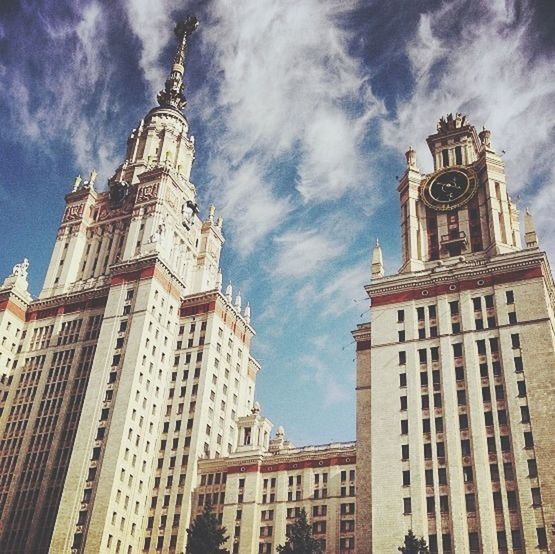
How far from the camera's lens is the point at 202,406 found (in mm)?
107938

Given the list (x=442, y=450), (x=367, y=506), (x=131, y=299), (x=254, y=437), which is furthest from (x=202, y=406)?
(x=442, y=450)

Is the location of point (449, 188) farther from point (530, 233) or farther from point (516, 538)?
point (516, 538)

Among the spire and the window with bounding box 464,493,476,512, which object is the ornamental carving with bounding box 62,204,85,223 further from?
the window with bounding box 464,493,476,512

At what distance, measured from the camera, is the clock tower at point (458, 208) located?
313ft

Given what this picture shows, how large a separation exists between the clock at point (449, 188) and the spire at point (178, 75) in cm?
6845

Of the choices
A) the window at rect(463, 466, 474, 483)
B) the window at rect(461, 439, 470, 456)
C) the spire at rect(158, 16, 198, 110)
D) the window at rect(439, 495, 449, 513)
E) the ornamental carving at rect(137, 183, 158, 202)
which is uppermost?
the spire at rect(158, 16, 198, 110)

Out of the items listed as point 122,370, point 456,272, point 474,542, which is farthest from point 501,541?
point 122,370

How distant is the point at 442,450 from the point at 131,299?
179 ft

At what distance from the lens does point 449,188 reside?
332ft

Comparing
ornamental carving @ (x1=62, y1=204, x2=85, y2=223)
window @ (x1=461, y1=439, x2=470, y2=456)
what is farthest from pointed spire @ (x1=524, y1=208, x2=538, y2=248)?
ornamental carving @ (x1=62, y1=204, x2=85, y2=223)

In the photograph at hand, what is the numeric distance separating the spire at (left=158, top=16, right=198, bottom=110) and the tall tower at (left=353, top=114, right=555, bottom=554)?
7086 cm

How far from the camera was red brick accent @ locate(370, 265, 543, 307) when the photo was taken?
279ft

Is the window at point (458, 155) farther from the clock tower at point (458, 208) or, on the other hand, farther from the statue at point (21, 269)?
the statue at point (21, 269)

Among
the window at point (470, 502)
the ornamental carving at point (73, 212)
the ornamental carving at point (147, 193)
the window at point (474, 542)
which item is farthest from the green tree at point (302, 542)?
the ornamental carving at point (73, 212)
